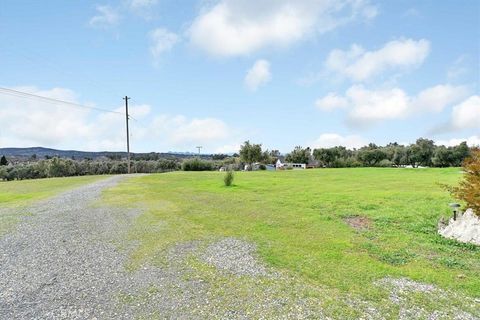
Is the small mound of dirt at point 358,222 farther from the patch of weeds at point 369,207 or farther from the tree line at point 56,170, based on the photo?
the tree line at point 56,170

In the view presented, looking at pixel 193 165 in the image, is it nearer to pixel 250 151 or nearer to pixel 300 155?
pixel 250 151

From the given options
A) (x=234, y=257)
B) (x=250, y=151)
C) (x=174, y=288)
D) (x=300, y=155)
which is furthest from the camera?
(x=300, y=155)

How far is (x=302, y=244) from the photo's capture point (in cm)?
908

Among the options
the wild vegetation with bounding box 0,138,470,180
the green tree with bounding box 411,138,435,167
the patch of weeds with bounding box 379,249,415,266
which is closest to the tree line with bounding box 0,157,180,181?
the wild vegetation with bounding box 0,138,470,180

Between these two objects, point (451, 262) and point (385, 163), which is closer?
point (451, 262)

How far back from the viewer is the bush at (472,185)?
9.51 metres

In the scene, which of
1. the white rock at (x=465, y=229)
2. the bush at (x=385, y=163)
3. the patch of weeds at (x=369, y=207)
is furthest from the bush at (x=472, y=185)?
the bush at (x=385, y=163)

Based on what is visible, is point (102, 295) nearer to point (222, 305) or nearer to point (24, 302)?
point (24, 302)

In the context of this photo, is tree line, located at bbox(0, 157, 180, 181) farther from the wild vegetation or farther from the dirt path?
the dirt path

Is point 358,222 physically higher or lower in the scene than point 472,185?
lower

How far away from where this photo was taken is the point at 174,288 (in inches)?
243

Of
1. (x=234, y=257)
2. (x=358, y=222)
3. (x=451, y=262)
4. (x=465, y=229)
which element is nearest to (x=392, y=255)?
(x=451, y=262)

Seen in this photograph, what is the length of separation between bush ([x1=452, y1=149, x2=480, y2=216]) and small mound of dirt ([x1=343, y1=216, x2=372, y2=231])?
3.03m

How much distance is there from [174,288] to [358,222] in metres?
8.12
